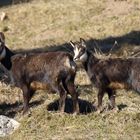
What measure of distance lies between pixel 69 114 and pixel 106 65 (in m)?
1.48

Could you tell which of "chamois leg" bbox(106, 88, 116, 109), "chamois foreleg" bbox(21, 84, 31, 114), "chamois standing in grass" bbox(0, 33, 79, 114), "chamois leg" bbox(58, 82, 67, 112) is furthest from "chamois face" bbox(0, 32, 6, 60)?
"chamois leg" bbox(106, 88, 116, 109)

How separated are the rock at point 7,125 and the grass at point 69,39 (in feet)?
0.51

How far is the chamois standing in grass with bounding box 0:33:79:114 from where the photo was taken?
12.8m

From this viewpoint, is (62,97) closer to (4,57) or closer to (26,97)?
(26,97)

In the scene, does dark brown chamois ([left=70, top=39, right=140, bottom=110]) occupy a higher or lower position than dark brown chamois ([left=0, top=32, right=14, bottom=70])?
lower

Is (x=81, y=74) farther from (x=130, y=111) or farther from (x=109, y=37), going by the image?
(x=109, y=37)

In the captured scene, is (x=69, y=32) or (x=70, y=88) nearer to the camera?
(x=70, y=88)

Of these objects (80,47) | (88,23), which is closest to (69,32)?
(88,23)

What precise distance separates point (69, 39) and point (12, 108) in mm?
9789

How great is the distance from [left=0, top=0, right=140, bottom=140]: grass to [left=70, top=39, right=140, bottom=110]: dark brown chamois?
0.45 metres

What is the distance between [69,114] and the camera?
12.8 metres

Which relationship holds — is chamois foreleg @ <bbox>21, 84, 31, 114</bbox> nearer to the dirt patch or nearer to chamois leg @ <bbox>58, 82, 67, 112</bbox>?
chamois leg @ <bbox>58, 82, 67, 112</bbox>

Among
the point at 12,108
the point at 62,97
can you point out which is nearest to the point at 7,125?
the point at 62,97

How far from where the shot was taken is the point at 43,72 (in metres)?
13.1
